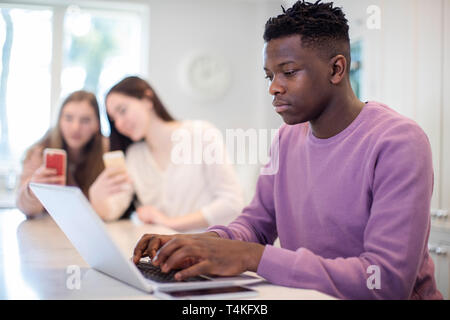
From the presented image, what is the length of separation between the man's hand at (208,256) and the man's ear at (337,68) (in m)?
0.36

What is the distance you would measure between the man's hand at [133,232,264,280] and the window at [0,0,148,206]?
8.56 ft

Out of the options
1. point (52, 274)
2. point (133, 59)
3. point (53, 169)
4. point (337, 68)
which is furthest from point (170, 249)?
point (133, 59)

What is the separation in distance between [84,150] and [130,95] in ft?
1.12

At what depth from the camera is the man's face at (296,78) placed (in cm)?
82

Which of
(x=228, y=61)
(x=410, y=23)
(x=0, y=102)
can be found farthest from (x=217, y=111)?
(x=410, y=23)

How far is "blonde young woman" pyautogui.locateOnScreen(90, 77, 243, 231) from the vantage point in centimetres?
185

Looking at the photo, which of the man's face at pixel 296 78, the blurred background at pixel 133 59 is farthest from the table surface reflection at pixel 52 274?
the blurred background at pixel 133 59

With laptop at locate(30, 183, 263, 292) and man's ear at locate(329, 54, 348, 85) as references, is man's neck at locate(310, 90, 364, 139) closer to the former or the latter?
man's ear at locate(329, 54, 348, 85)

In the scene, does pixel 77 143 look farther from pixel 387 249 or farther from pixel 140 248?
pixel 387 249

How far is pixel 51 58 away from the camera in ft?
11.5

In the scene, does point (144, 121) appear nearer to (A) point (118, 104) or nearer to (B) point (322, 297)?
(A) point (118, 104)

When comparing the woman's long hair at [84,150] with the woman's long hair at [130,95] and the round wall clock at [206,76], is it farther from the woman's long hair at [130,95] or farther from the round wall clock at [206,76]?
the round wall clock at [206,76]

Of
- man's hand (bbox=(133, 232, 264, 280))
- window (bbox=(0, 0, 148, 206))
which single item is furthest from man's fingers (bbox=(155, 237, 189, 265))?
window (bbox=(0, 0, 148, 206))

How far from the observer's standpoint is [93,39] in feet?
11.9
